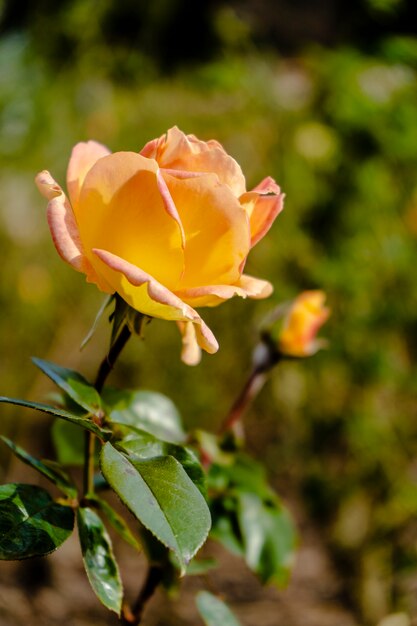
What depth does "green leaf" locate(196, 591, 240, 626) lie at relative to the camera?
0.36 m

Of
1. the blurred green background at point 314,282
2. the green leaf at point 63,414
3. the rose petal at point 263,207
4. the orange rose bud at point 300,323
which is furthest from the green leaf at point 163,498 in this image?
the blurred green background at point 314,282

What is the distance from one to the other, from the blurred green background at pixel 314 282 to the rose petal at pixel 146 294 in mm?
723

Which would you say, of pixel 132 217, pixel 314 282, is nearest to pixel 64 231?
pixel 132 217

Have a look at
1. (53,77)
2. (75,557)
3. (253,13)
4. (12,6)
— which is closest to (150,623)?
(75,557)

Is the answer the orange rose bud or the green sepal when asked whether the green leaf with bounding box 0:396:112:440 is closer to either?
the green sepal

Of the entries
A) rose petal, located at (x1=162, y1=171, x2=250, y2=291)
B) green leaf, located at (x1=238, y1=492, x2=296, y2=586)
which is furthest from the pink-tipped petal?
green leaf, located at (x1=238, y1=492, x2=296, y2=586)

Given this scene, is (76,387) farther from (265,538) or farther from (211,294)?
(265,538)

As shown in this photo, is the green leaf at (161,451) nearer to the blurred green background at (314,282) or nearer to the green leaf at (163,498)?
the green leaf at (163,498)

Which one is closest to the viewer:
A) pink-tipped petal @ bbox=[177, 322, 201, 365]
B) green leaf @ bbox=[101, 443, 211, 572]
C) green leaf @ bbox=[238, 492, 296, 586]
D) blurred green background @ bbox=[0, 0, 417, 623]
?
green leaf @ bbox=[101, 443, 211, 572]

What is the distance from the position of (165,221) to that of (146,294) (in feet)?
0.10

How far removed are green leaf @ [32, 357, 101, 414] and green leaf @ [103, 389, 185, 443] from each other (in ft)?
0.16

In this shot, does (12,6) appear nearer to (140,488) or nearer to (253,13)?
(253,13)

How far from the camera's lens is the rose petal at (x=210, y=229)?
0.28 metres

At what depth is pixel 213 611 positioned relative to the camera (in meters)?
0.37
